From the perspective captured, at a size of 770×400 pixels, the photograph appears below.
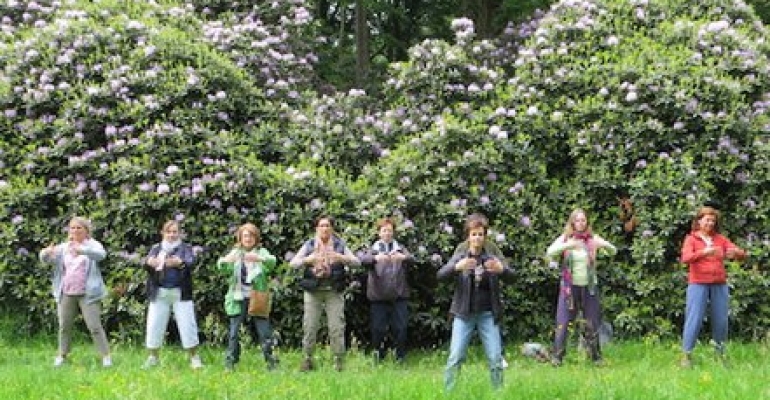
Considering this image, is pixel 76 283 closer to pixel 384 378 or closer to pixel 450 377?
pixel 384 378

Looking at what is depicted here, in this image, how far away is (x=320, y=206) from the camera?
33.1 feet

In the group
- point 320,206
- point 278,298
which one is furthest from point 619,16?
point 278,298

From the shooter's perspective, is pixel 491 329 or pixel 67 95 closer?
pixel 491 329

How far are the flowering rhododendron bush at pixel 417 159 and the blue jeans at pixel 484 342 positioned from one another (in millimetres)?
3330

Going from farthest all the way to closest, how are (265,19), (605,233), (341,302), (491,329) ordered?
(265,19)
(605,233)
(341,302)
(491,329)

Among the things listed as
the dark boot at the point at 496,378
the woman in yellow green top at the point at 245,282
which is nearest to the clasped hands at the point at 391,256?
the woman in yellow green top at the point at 245,282

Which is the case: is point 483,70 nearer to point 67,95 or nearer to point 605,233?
point 605,233

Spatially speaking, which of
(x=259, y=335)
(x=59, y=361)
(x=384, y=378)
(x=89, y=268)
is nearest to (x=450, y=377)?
(x=384, y=378)

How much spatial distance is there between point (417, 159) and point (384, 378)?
12.8 feet

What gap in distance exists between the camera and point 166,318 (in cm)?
841

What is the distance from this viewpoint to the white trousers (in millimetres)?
8336

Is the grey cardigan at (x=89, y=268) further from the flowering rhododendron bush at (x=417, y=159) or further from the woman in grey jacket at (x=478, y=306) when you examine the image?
the woman in grey jacket at (x=478, y=306)

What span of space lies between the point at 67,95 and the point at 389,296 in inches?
220

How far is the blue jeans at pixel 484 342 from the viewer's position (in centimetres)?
625
